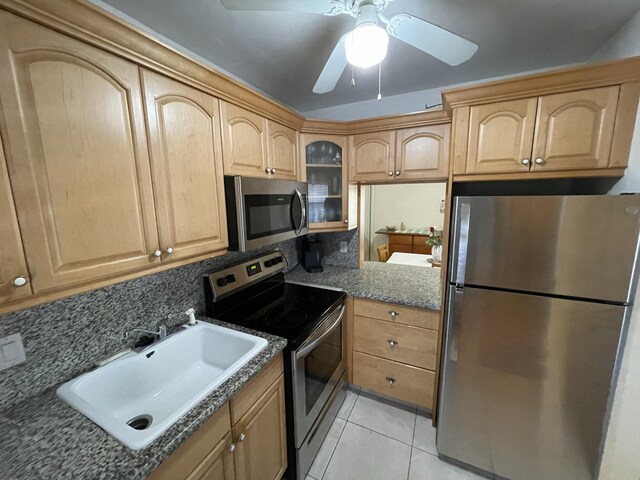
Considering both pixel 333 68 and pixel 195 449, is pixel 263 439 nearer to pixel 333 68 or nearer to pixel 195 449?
pixel 195 449

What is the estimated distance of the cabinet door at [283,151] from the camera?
5.34 ft

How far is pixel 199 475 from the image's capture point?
0.88 metres

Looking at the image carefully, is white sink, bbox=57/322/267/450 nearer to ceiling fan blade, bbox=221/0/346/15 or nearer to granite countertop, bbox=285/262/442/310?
granite countertop, bbox=285/262/442/310

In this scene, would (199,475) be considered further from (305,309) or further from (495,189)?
(495,189)

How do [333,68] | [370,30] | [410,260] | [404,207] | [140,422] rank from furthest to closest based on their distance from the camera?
[404,207]
[410,260]
[333,68]
[140,422]
[370,30]

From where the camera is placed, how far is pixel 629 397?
3.90 ft

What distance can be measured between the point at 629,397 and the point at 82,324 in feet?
7.96

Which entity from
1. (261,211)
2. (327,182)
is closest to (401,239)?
(327,182)

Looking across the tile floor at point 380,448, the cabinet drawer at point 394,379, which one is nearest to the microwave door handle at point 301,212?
the cabinet drawer at point 394,379

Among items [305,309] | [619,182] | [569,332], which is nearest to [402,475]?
[305,309]

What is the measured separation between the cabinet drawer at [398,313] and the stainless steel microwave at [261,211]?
2.45 ft

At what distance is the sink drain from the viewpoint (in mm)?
1002

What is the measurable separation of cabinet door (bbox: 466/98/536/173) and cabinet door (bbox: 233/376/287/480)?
1588mm

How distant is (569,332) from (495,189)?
3.07ft
